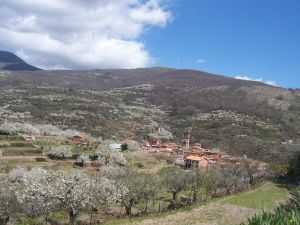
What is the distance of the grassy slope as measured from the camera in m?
33.8

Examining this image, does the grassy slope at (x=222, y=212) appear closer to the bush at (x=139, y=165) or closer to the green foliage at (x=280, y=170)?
the green foliage at (x=280, y=170)

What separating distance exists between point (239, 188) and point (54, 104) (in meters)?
102

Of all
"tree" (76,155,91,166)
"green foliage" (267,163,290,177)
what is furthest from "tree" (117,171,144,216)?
"tree" (76,155,91,166)

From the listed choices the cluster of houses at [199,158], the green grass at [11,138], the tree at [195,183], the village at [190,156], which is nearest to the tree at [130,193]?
the tree at [195,183]

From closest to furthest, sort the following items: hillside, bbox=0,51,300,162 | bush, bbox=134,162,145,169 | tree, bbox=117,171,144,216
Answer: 1. tree, bbox=117,171,144,216
2. bush, bbox=134,162,145,169
3. hillside, bbox=0,51,300,162

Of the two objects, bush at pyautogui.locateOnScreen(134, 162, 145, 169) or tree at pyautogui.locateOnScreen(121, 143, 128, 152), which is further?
tree at pyautogui.locateOnScreen(121, 143, 128, 152)

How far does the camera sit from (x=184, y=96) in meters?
194

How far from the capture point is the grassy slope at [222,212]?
1329 inches

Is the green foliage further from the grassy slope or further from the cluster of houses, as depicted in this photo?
the grassy slope

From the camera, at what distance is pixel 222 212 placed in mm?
37312

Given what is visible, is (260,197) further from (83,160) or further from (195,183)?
(83,160)

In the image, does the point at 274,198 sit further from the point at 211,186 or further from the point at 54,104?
the point at 54,104

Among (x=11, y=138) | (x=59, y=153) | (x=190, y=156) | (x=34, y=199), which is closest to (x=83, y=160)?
(x=59, y=153)

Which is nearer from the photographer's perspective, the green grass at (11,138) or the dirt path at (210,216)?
the dirt path at (210,216)
